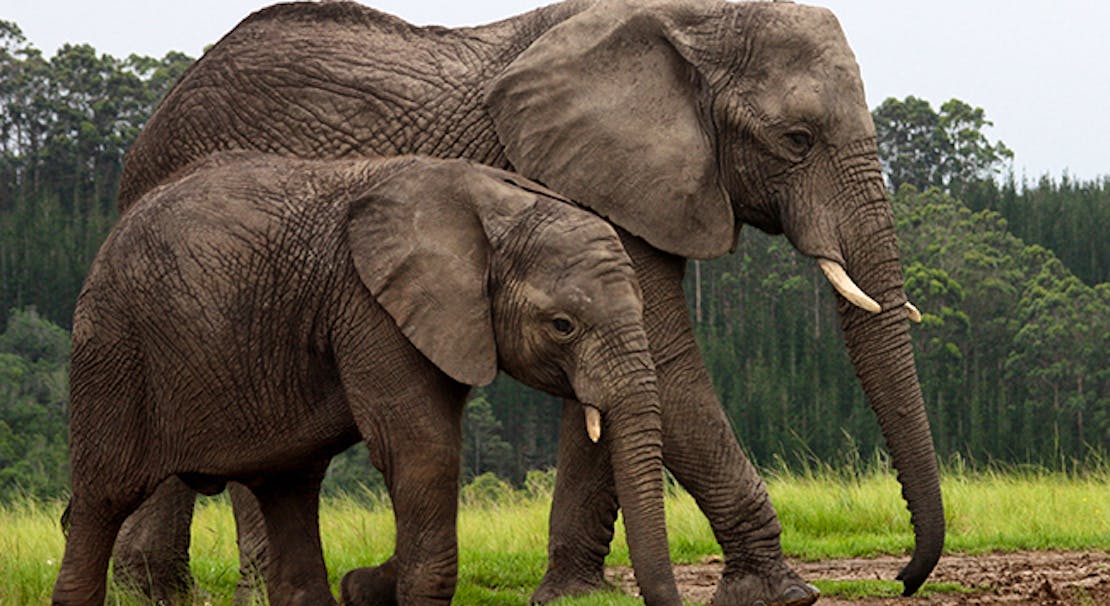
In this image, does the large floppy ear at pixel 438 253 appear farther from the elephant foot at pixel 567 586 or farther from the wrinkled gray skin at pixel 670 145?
the elephant foot at pixel 567 586

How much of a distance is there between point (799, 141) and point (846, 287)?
0.76 meters

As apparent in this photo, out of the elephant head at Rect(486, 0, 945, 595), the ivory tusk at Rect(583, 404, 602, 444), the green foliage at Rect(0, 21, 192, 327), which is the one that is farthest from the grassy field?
the green foliage at Rect(0, 21, 192, 327)

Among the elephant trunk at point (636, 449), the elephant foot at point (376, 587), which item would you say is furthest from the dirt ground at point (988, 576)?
the elephant trunk at point (636, 449)

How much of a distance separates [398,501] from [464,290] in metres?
0.85

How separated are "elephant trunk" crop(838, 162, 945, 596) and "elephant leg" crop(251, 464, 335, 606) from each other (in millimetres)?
2717

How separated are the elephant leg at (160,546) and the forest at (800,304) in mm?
34786

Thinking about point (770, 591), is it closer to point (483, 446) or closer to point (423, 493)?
point (423, 493)

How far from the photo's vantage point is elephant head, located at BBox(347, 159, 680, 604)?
6477 mm

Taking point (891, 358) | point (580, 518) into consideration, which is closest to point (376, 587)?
point (580, 518)

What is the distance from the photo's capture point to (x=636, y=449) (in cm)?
650

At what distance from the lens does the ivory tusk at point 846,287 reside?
8086 millimetres

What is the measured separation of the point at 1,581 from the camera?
9086 millimetres

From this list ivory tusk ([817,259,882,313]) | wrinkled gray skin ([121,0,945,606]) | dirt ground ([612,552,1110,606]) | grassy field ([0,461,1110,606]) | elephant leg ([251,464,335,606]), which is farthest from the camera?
grassy field ([0,461,1110,606])

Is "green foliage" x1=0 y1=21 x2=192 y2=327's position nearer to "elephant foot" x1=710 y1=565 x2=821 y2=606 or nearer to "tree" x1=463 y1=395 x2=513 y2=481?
"tree" x1=463 y1=395 x2=513 y2=481
